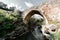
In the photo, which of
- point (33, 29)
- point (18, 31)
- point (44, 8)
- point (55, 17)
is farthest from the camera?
point (33, 29)

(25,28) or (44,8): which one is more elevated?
(44,8)

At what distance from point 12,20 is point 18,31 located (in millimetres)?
1197

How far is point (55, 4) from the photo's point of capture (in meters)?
12.4

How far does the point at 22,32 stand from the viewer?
16.5 meters

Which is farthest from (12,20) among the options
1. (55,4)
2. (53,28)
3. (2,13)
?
(53,28)

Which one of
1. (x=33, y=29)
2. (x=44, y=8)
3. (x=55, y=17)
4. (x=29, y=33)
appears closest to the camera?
(x=55, y=17)

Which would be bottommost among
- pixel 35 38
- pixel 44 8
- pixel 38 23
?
pixel 35 38

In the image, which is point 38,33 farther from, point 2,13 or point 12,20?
point 2,13

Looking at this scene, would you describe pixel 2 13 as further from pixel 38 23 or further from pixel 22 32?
pixel 38 23

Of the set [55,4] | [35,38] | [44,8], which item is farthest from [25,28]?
[55,4]

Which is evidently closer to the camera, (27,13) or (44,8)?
(44,8)

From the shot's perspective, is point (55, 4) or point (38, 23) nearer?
point (55, 4)

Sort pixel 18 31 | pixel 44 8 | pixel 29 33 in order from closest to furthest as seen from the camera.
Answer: pixel 44 8 < pixel 18 31 < pixel 29 33

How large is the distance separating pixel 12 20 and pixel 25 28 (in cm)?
159
